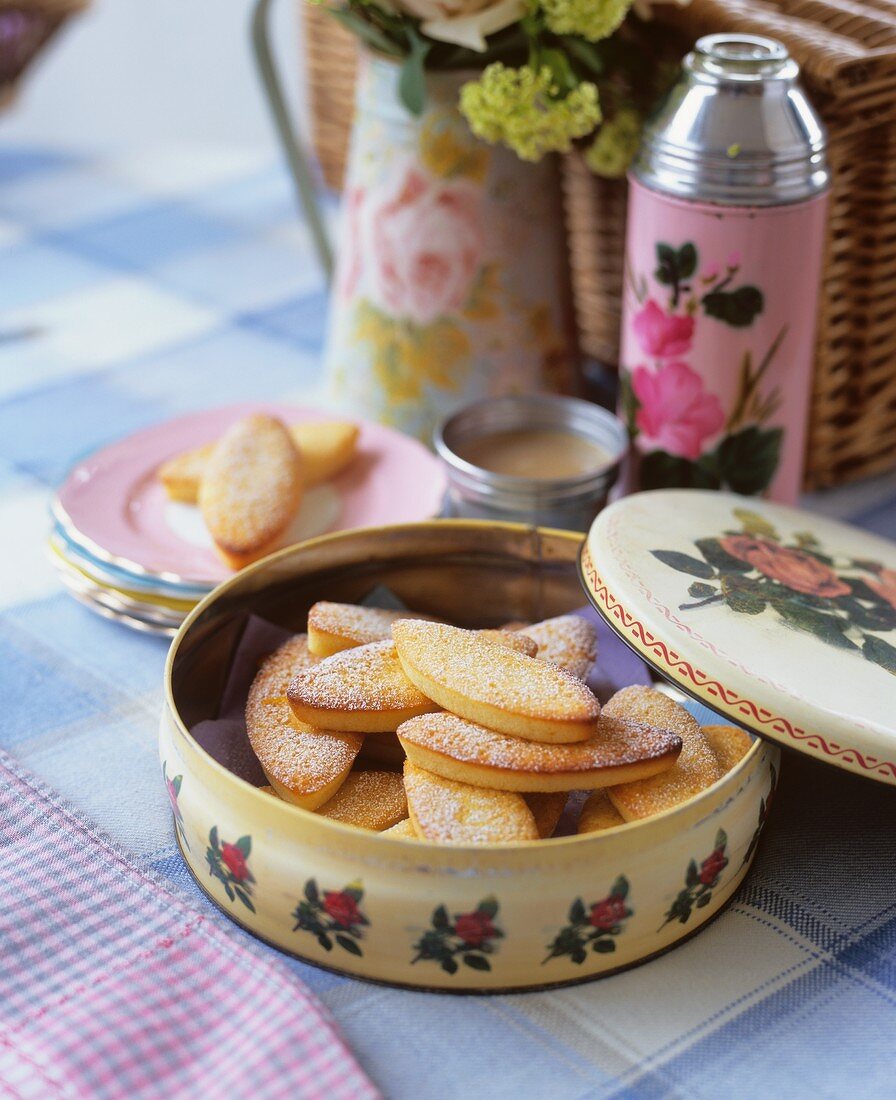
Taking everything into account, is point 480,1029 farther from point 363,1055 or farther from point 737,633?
point 737,633

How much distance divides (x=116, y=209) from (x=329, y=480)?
2.12ft

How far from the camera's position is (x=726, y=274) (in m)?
0.73

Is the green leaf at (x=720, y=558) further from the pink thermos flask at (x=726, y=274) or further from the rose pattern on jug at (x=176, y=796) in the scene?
the rose pattern on jug at (x=176, y=796)

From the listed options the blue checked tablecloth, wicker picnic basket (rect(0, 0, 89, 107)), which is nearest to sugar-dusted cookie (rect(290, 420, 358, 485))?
the blue checked tablecloth

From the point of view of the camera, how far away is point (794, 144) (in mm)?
694

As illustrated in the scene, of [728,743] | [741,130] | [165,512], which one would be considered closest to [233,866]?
[728,743]

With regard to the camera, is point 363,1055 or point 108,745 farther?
point 108,745

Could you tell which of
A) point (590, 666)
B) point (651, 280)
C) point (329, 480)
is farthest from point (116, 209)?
point (590, 666)

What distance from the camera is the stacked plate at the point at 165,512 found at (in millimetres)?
742

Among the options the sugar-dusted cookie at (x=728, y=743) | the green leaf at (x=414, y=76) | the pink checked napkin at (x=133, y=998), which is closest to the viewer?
the pink checked napkin at (x=133, y=998)

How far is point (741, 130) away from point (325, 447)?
0.32m

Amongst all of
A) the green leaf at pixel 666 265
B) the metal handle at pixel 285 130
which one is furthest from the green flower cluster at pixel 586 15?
the metal handle at pixel 285 130

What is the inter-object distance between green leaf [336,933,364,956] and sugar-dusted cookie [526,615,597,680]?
17 cm

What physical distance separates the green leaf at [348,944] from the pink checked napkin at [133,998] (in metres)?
0.02
